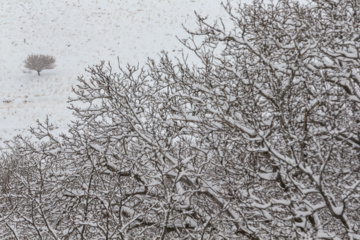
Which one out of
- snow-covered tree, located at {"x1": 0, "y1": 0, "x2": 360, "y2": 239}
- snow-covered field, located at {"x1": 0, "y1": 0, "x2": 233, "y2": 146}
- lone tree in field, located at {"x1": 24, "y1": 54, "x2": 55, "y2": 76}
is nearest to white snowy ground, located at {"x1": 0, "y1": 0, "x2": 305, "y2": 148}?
snow-covered field, located at {"x1": 0, "y1": 0, "x2": 233, "y2": 146}

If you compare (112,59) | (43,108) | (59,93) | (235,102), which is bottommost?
(235,102)

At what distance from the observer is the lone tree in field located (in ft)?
76.8

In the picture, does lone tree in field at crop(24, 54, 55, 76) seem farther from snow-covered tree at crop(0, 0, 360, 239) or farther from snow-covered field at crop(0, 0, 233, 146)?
snow-covered tree at crop(0, 0, 360, 239)

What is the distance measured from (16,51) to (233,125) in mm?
25713

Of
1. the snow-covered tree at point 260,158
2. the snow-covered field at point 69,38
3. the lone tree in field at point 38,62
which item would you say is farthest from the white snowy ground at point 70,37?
the snow-covered tree at point 260,158

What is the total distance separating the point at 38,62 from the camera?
76.8ft

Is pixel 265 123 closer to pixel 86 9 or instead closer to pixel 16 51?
pixel 16 51

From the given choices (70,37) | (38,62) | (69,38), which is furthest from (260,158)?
(70,37)

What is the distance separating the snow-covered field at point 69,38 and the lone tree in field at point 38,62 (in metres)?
0.48

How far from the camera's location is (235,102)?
5293mm

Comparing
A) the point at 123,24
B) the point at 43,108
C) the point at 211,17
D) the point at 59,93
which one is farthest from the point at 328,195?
the point at 123,24

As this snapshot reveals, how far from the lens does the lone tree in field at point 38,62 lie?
23422mm

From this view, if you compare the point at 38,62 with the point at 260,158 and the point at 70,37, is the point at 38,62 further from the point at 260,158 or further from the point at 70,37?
the point at 260,158

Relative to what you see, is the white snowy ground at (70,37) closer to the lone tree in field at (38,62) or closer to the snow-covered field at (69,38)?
the snow-covered field at (69,38)
